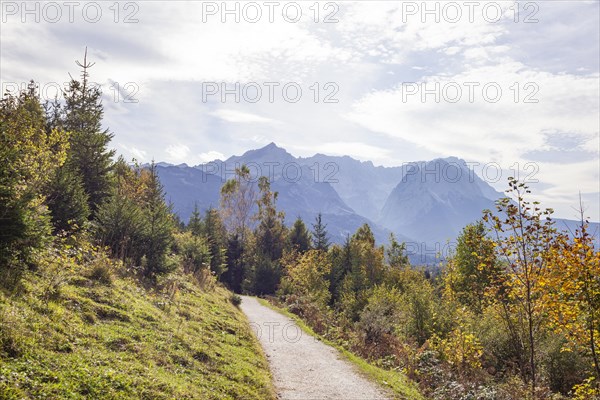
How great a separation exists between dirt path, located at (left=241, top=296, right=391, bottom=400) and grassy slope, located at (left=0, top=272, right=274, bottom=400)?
3.39 feet

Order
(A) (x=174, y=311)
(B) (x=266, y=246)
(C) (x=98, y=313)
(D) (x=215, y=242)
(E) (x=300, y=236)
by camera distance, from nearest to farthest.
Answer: (C) (x=98, y=313) < (A) (x=174, y=311) < (D) (x=215, y=242) < (B) (x=266, y=246) < (E) (x=300, y=236)

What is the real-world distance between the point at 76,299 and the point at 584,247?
14.0 metres

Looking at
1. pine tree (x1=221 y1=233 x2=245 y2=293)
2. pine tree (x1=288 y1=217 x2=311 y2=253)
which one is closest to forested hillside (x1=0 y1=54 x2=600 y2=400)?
pine tree (x1=221 y1=233 x2=245 y2=293)

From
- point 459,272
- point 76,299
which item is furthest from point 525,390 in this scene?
point 459,272

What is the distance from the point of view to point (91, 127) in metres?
28.2

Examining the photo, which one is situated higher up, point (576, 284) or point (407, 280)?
point (576, 284)

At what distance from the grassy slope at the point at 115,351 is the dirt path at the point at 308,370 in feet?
3.39

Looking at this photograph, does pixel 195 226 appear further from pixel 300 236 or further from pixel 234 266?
pixel 300 236

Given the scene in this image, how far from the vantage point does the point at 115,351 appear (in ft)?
31.0

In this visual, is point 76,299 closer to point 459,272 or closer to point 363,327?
point 363,327

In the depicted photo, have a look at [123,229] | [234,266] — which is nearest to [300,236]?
[234,266]

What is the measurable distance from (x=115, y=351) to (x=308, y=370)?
349 inches

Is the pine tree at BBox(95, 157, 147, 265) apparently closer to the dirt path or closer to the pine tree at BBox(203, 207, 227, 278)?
the dirt path

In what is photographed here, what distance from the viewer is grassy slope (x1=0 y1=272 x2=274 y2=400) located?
6.91 m
